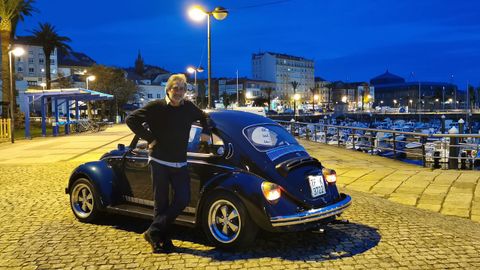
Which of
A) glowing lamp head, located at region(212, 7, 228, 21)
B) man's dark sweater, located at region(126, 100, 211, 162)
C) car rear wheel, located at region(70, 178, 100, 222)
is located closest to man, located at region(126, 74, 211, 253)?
man's dark sweater, located at region(126, 100, 211, 162)

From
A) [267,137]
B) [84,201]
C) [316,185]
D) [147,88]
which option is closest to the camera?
[316,185]

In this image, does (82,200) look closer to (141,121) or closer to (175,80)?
(141,121)

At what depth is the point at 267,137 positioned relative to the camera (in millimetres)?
6102

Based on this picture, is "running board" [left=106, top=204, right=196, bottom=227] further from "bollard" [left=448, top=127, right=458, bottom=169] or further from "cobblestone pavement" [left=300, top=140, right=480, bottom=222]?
"bollard" [left=448, top=127, right=458, bottom=169]

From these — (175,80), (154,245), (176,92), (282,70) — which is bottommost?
(154,245)

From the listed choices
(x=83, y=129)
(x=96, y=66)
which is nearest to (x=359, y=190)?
(x=83, y=129)

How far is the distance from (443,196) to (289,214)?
4.90 m

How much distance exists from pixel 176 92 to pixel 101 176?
215cm

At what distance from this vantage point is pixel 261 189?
17.2 ft

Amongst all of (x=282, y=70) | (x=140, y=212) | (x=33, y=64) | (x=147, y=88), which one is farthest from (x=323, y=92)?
(x=140, y=212)

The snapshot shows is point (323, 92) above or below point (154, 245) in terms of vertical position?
above

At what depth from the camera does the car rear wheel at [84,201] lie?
679 cm

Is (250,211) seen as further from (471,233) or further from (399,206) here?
(399,206)

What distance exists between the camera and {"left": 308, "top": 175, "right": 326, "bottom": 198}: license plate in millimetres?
5609
